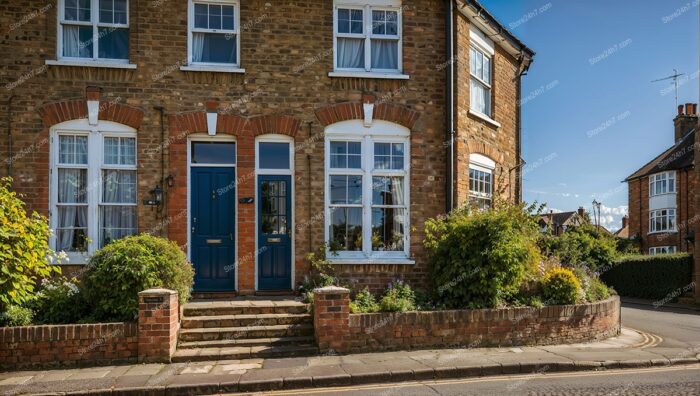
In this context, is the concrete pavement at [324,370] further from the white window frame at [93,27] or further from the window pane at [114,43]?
the window pane at [114,43]

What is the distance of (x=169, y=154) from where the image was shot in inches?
425

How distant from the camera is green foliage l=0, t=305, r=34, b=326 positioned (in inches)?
331

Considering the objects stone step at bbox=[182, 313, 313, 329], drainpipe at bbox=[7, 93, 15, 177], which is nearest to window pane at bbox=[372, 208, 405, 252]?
stone step at bbox=[182, 313, 313, 329]

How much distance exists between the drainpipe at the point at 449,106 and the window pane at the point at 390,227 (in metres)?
1.03

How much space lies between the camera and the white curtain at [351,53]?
11570mm

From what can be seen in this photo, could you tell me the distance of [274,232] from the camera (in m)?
11.2

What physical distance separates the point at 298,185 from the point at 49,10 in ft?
19.2

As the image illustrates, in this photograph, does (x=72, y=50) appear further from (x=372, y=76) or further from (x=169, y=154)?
(x=372, y=76)

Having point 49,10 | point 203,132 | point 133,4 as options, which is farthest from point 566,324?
point 49,10

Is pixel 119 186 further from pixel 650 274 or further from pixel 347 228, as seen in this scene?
pixel 650 274

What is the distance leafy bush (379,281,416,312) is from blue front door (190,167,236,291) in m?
3.18

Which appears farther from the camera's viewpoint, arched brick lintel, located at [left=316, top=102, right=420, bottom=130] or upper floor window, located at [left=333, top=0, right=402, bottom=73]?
upper floor window, located at [left=333, top=0, right=402, bottom=73]

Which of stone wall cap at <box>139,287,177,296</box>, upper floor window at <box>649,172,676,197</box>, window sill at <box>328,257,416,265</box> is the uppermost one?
upper floor window at <box>649,172,676,197</box>

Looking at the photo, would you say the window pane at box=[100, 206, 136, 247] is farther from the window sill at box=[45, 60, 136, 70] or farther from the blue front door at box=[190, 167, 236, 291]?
the window sill at box=[45, 60, 136, 70]
